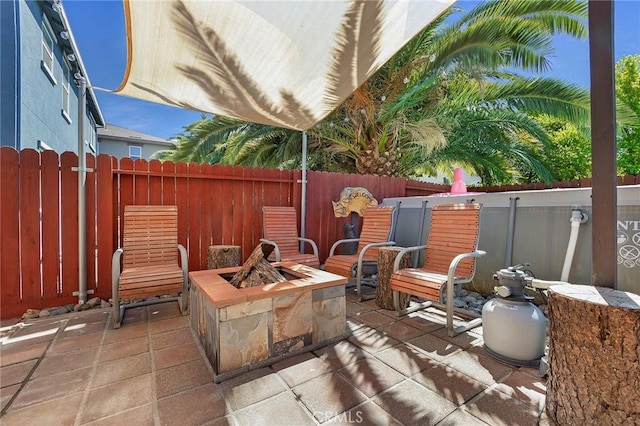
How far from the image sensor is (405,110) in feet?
22.6

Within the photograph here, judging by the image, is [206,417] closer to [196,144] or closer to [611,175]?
[611,175]

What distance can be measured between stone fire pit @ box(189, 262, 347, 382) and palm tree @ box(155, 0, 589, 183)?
15.3 ft

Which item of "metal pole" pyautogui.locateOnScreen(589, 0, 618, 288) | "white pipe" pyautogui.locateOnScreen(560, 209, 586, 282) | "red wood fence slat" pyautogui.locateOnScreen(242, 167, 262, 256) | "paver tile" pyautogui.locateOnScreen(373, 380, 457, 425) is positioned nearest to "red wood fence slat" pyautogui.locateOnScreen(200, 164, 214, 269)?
"red wood fence slat" pyautogui.locateOnScreen(242, 167, 262, 256)

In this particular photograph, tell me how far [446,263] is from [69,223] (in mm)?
4832

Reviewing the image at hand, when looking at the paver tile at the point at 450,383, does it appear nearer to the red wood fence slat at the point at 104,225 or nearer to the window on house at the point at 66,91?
the red wood fence slat at the point at 104,225

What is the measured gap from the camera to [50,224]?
11.7ft

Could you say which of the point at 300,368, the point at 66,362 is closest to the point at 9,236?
the point at 66,362

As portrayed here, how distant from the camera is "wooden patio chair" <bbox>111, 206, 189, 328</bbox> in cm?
302

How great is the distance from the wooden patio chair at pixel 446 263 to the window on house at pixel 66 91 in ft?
36.9

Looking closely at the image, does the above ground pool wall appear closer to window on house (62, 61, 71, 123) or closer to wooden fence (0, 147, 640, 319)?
wooden fence (0, 147, 640, 319)

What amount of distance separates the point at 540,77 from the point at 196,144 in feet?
26.0

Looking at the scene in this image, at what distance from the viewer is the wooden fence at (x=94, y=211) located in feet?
11.1

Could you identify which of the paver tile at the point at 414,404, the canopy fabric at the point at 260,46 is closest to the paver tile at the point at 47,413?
the paver tile at the point at 414,404

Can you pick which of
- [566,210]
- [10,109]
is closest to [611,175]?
[566,210]
